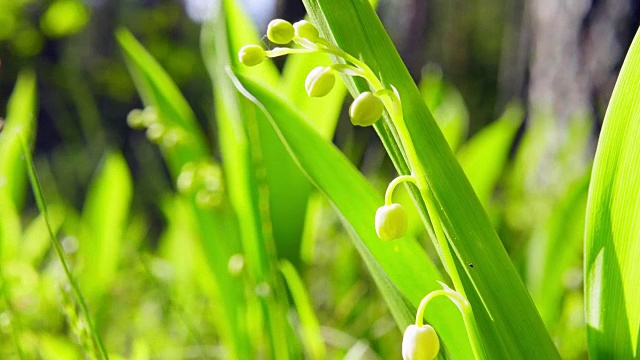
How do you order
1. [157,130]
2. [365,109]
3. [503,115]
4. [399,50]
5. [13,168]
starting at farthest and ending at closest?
[399,50] < [503,115] < [13,168] < [157,130] < [365,109]

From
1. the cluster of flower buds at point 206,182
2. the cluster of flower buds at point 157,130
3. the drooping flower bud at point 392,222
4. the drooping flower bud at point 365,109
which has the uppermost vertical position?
the drooping flower bud at point 365,109

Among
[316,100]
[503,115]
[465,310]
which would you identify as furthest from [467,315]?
[503,115]

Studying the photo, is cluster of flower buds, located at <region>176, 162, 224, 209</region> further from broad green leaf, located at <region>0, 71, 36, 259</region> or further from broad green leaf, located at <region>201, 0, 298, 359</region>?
broad green leaf, located at <region>0, 71, 36, 259</region>

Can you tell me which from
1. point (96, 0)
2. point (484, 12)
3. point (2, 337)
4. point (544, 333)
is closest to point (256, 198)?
point (544, 333)

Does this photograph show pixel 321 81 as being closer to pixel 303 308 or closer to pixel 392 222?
pixel 392 222

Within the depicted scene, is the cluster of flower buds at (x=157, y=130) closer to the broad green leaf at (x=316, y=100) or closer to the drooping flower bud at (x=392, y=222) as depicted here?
the broad green leaf at (x=316, y=100)

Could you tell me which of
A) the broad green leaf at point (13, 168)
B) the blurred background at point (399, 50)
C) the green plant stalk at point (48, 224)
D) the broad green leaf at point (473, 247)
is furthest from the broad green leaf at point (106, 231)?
the broad green leaf at point (473, 247)
